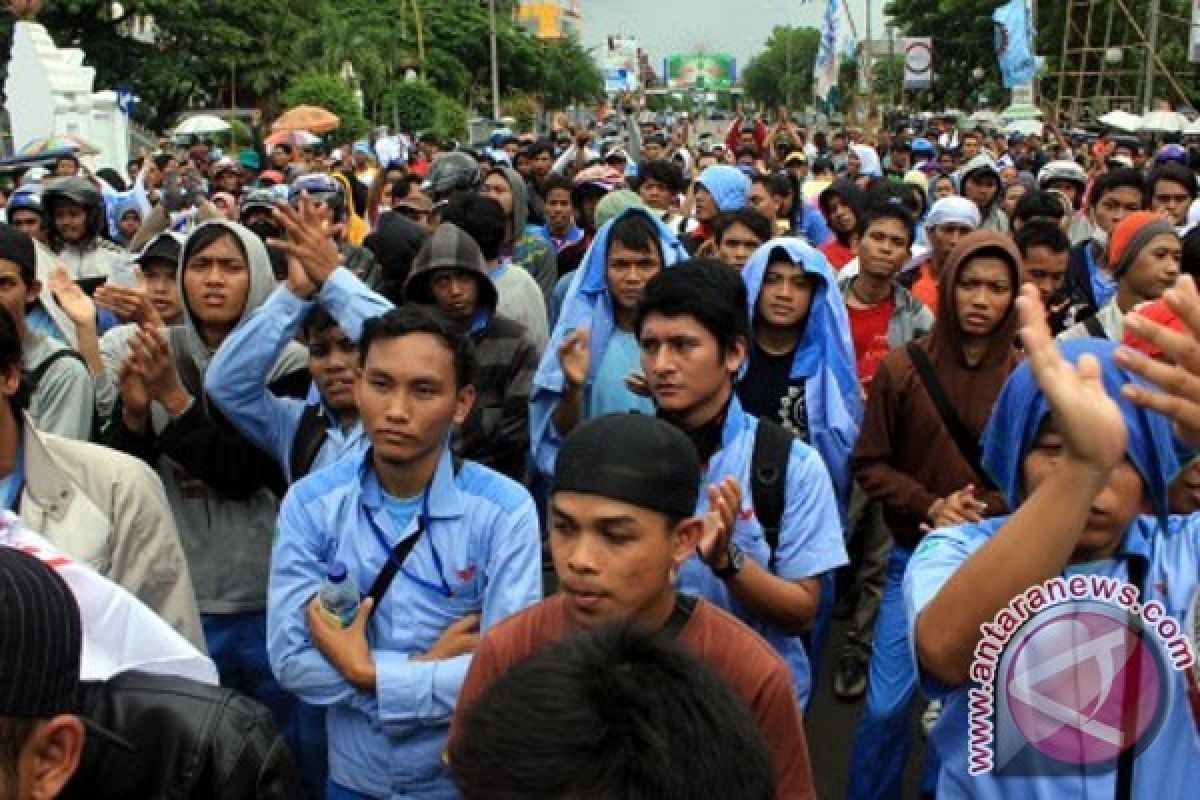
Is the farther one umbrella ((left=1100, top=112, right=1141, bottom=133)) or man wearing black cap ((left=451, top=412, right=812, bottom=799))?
umbrella ((left=1100, top=112, right=1141, bottom=133))

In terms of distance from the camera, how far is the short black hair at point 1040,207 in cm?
725

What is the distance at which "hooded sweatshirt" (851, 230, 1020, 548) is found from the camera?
410 centimetres

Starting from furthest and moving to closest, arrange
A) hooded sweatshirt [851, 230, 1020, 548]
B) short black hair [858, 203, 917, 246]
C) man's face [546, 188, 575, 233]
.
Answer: man's face [546, 188, 575, 233]
short black hair [858, 203, 917, 246]
hooded sweatshirt [851, 230, 1020, 548]

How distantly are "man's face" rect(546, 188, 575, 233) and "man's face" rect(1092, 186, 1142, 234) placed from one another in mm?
3318

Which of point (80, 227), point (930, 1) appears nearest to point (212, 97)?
point (930, 1)

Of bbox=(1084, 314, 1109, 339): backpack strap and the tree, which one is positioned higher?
the tree

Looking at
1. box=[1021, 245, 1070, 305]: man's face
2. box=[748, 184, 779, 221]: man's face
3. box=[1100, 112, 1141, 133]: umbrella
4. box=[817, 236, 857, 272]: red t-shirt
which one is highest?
box=[1100, 112, 1141, 133]: umbrella

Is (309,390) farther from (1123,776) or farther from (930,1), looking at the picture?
(930,1)

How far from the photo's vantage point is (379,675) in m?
2.71

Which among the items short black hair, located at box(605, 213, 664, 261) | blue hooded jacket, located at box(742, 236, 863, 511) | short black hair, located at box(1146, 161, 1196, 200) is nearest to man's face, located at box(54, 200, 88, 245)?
short black hair, located at box(605, 213, 664, 261)

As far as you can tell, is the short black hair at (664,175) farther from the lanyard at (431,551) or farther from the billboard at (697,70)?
the billboard at (697,70)

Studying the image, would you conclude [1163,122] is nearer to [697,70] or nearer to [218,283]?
[218,283]

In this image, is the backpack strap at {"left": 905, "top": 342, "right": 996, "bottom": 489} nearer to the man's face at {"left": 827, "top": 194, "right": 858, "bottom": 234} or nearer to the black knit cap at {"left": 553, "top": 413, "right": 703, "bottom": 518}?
the black knit cap at {"left": 553, "top": 413, "right": 703, "bottom": 518}

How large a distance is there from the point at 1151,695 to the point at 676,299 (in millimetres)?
1629
